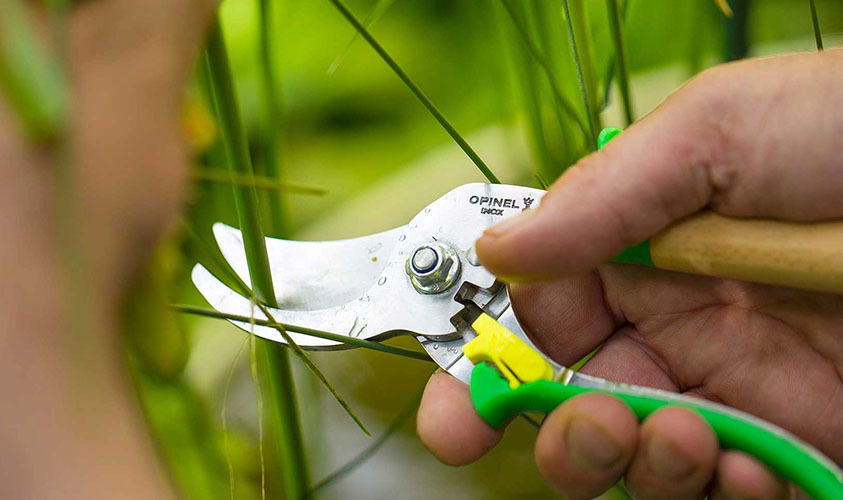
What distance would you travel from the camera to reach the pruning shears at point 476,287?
1.24 ft

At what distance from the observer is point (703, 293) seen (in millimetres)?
508

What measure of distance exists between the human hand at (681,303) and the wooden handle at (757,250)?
0.04ft

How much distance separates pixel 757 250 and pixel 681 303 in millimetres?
118

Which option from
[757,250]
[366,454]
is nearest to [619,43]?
[757,250]

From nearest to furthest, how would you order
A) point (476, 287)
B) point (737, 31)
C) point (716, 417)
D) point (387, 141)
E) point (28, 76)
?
point (28, 76) < point (716, 417) < point (476, 287) < point (737, 31) < point (387, 141)

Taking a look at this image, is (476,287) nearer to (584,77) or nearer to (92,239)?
(584,77)

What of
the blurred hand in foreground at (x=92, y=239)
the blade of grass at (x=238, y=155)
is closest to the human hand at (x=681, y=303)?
the blade of grass at (x=238, y=155)

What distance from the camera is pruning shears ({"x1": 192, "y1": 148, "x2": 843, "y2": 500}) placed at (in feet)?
1.24

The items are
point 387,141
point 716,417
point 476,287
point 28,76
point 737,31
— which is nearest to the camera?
point 28,76

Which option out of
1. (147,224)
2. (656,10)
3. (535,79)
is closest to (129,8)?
(147,224)

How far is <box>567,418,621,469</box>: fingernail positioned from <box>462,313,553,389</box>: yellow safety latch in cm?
4

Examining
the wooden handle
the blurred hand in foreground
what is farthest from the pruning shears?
the blurred hand in foreground

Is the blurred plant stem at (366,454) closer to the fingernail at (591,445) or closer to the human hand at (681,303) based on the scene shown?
the human hand at (681,303)

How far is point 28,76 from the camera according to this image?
0.56 ft
